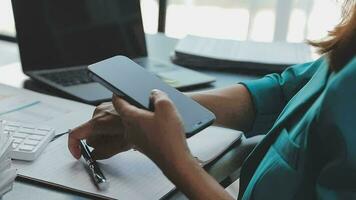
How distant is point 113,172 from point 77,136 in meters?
0.10

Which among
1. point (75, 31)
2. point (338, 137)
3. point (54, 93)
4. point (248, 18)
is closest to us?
point (338, 137)

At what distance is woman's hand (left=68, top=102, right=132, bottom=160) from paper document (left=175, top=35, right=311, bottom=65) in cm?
55

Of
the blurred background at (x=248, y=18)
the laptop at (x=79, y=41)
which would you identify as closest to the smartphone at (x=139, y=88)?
the laptop at (x=79, y=41)

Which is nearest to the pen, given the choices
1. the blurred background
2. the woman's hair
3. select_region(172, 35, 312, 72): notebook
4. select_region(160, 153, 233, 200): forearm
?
select_region(160, 153, 233, 200): forearm

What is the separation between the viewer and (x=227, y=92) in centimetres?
108

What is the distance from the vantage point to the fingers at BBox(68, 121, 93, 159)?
0.84 metres

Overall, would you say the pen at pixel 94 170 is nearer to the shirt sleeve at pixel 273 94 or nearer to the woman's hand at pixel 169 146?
the woman's hand at pixel 169 146

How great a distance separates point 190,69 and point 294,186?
726 mm

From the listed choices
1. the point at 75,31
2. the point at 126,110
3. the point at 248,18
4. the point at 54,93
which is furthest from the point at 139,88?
the point at 248,18

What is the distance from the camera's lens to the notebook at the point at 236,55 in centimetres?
137

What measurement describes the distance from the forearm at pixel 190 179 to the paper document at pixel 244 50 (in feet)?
2.34

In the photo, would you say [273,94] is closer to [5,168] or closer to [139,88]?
[139,88]

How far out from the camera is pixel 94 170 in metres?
0.79

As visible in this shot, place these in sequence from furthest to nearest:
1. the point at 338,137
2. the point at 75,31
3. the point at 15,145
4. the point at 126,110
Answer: the point at 75,31 → the point at 15,145 → the point at 126,110 → the point at 338,137
